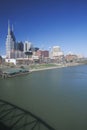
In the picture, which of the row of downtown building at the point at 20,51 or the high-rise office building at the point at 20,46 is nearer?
the row of downtown building at the point at 20,51

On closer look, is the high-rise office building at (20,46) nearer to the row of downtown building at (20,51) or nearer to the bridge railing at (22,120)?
the row of downtown building at (20,51)

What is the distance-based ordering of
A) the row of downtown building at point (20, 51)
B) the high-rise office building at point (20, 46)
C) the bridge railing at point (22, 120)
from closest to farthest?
1. the bridge railing at point (22, 120)
2. the row of downtown building at point (20, 51)
3. the high-rise office building at point (20, 46)

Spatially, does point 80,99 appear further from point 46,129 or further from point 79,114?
point 46,129

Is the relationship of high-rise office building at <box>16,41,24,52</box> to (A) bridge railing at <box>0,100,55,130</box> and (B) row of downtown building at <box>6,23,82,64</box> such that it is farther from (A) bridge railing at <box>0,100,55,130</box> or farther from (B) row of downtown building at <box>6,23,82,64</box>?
(A) bridge railing at <box>0,100,55,130</box>

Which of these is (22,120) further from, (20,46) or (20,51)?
(20,46)

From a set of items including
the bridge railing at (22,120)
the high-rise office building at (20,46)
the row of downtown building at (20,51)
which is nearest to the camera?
the bridge railing at (22,120)

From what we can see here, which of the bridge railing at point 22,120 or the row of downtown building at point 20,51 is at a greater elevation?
the row of downtown building at point 20,51

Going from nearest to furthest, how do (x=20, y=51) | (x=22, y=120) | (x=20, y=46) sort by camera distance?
(x=22, y=120), (x=20, y=51), (x=20, y=46)

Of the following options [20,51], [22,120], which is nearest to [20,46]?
[20,51]

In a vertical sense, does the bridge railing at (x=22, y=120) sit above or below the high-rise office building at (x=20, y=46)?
below

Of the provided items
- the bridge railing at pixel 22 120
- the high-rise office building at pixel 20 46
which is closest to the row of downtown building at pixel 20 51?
the high-rise office building at pixel 20 46

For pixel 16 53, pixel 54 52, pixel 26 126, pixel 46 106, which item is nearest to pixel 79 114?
pixel 46 106

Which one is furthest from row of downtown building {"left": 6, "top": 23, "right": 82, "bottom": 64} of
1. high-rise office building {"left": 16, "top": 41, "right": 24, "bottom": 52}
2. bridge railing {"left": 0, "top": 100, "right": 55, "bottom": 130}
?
bridge railing {"left": 0, "top": 100, "right": 55, "bottom": 130}

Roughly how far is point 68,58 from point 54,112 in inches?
3763
